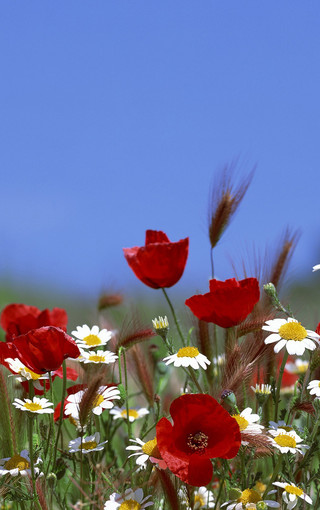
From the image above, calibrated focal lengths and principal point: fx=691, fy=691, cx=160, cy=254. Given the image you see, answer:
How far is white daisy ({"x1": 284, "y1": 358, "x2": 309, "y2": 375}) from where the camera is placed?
6.11ft

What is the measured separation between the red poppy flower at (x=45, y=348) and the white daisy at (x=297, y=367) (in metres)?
0.88

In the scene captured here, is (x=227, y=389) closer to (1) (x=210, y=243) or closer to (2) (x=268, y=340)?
(2) (x=268, y=340)

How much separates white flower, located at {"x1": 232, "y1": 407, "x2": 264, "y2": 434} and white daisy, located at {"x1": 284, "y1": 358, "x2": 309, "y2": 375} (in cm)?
76

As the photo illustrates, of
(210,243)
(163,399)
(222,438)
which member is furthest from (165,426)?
(163,399)

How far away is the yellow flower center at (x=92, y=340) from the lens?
1.36 metres

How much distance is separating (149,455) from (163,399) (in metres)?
0.57

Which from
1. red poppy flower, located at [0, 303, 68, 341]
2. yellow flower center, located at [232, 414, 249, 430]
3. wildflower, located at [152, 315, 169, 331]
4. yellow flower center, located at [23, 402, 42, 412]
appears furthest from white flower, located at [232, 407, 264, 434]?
red poppy flower, located at [0, 303, 68, 341]

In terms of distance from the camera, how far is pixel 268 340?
3.69 feet

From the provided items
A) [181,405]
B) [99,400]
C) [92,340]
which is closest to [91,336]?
[92,340]

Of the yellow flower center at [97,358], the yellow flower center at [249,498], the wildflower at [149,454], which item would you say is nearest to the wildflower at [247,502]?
the yellow flower center at [249,498]

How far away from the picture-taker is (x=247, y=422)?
1098 mm

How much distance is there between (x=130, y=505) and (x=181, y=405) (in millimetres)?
168

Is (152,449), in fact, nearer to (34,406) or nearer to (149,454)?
(149,454)

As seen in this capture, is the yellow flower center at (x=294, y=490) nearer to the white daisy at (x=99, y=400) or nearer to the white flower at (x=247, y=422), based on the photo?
the white flower at (x=247, y=422)
